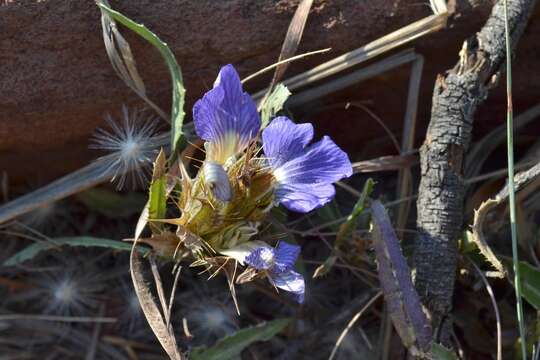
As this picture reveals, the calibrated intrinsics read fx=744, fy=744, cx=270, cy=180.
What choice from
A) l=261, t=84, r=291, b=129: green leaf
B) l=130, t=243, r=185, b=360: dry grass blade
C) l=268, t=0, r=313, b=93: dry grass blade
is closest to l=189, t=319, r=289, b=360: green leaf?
l=130, t=243, r=185, b=360: dry grass blade

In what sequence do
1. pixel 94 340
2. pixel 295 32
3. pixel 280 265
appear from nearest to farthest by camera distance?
pixel 280 265
pixel 295 32
pixel 94 340

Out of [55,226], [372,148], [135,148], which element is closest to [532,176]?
[372,148]

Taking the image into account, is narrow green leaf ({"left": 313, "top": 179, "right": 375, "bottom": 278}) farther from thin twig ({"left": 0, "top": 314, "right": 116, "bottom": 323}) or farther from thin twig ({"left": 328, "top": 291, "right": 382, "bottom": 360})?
thin twig ({"left": 0, "top": 314, "right": 116, "bottom": 323})

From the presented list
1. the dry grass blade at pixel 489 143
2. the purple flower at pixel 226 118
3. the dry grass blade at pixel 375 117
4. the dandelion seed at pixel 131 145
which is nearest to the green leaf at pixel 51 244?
the dandelion seed at pixel 131 145

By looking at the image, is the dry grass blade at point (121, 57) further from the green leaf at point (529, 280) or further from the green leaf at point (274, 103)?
the green leaf at point (529, 280)

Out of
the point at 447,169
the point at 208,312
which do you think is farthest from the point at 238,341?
the point at 447,169

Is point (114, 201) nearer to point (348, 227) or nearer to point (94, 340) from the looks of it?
point (94, 340)

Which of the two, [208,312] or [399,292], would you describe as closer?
[399,292]

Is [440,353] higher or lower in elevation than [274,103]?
lower
